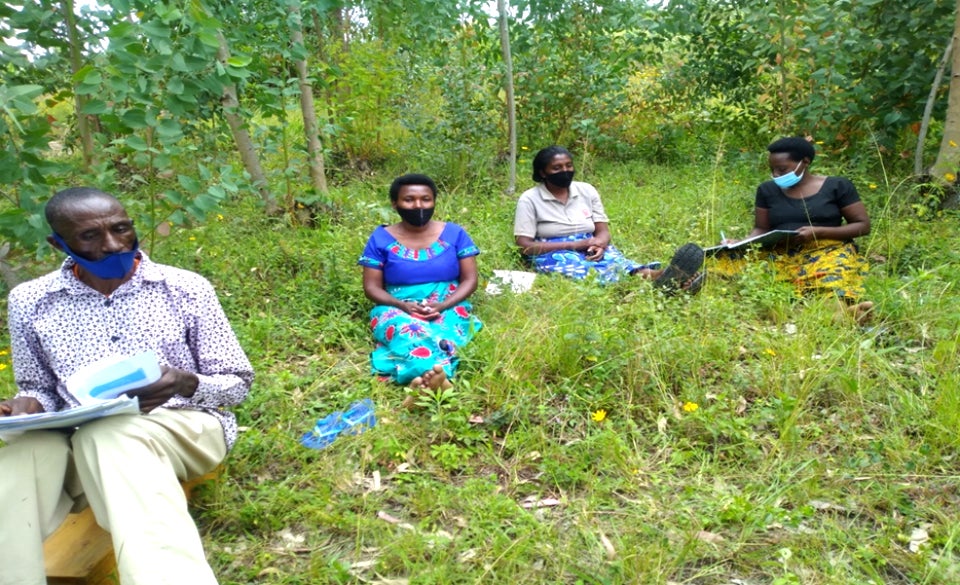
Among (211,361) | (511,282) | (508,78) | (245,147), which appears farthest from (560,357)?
(508,78)

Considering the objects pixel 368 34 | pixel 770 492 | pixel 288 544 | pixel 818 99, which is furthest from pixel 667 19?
pixel 288 544

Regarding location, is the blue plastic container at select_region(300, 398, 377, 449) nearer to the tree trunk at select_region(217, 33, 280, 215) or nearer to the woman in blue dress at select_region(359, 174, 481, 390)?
the woman in blue dress at select_region(359, 174, 481, 390)

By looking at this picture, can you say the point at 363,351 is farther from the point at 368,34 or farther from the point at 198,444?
the point at 368,34

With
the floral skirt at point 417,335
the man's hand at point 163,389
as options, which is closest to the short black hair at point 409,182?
the floral skirt at point 417,335

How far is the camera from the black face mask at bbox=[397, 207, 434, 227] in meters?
4.27

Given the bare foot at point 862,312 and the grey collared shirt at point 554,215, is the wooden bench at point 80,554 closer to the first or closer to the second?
the grey collared shirt at point 554,215

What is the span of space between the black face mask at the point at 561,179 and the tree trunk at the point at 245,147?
1963 millimetres

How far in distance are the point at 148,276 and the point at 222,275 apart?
2.38 m

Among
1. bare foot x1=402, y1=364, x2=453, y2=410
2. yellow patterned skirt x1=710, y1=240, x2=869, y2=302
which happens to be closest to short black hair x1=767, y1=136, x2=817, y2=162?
yellow patterned skirt x1=710, y1=240, x2=869, y2=302

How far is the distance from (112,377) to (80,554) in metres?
0.56

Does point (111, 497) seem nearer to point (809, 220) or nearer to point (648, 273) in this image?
point (648, 273)

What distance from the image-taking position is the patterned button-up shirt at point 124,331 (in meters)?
2.54

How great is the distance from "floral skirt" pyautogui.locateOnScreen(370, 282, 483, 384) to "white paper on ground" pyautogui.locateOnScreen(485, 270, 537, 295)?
0.33m

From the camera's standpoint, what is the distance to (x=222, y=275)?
4930 millimetres
